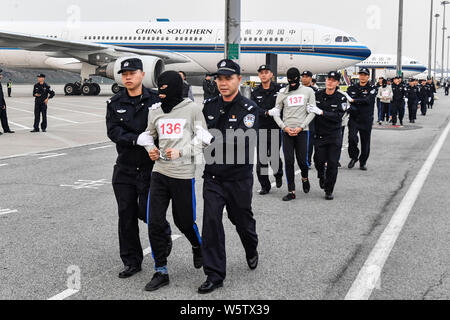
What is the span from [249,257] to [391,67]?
3026 inches

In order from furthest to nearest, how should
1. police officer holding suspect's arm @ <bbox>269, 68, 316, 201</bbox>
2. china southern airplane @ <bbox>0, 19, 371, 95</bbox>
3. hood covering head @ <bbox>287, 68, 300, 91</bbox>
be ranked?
china southern airplane @ <bbox>0, 19, 371, 95</bbox> → police officer holding suspect's arm @ <bbox>269, 68, 316, 201</bbox> → hood covering head @ <bbox>287, 68, 300, 91</bbox>

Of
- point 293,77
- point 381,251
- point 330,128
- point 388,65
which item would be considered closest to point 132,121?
point 381,251

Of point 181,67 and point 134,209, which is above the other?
point 181,67

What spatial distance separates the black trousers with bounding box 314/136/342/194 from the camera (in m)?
8.32

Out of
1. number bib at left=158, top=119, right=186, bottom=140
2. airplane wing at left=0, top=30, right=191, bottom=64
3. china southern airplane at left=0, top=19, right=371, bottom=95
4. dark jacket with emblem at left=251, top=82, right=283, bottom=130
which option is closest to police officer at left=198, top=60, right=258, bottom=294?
number bib at left=158, top=119, right=186, bottom=140

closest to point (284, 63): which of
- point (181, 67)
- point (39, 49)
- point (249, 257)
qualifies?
point (181, 67)

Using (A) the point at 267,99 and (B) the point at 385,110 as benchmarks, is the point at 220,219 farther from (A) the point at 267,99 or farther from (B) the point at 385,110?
(B) the point at 385,110

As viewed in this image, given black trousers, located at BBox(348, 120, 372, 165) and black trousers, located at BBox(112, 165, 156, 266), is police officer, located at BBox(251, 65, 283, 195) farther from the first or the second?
black trousers, located at BBox(112, 165, 156, 266)

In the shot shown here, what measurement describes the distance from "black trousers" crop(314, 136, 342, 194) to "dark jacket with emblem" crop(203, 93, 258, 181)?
12.2 feet

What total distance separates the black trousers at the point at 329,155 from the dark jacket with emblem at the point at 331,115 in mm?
78

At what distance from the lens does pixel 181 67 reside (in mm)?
32500

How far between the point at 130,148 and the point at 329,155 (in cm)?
442
